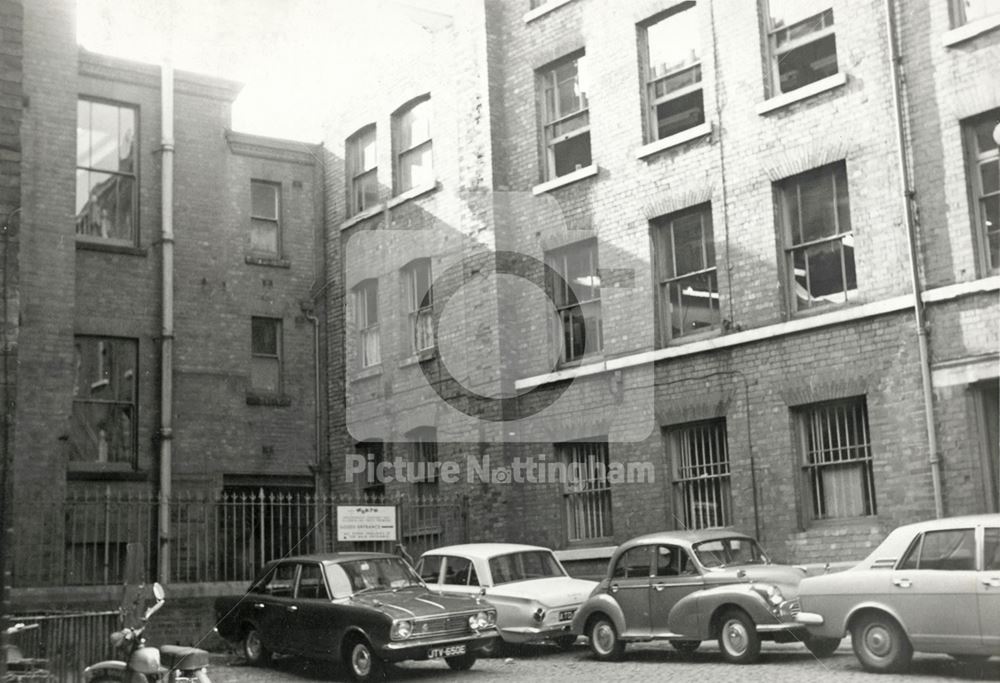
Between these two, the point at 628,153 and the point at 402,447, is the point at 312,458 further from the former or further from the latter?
the point at 628,153

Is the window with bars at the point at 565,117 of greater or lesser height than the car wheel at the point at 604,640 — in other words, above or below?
above

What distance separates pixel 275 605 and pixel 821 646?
640 cm

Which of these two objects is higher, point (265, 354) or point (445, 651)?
point (265, 354)

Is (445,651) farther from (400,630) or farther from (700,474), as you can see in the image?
(700,474)

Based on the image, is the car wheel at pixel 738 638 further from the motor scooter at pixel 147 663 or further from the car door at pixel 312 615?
the motor scooter at pixel 147 663

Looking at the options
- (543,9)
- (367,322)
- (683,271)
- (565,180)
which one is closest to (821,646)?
(683,271)

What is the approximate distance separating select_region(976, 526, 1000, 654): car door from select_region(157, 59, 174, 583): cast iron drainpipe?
46.3 ft

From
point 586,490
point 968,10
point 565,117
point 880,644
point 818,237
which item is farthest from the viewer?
point 565,117

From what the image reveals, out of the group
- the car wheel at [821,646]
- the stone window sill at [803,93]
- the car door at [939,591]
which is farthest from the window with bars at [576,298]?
the car door at [939,591]

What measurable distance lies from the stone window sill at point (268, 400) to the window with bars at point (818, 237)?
11109 millimetres

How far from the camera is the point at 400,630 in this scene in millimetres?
12406

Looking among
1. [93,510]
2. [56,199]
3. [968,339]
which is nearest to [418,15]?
[56,199]

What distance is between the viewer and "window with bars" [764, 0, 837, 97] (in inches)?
627

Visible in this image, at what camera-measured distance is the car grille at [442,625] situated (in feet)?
41.0
